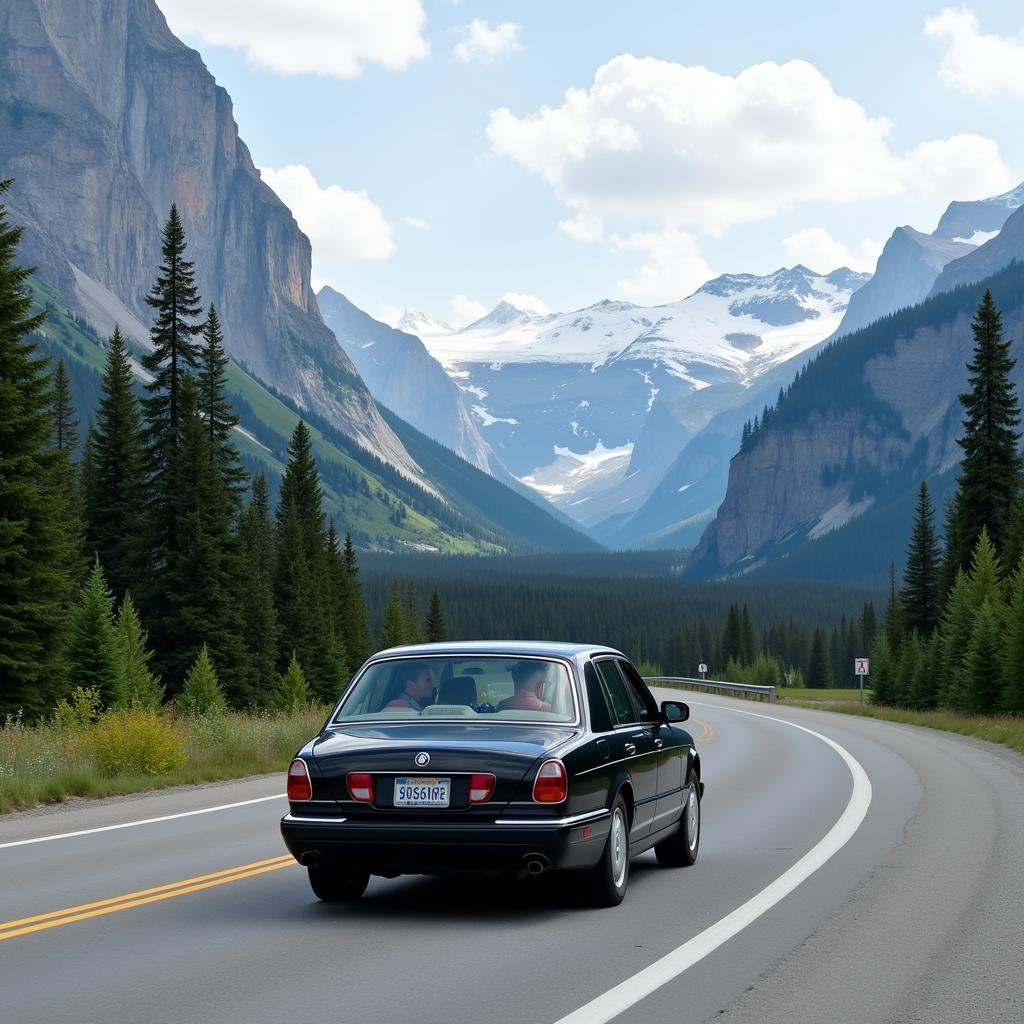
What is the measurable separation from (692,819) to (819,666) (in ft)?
384

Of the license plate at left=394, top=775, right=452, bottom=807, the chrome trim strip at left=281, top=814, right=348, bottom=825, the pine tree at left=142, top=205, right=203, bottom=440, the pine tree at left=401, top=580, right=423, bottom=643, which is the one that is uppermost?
the pine tree at left=142, top=205, right=203, bottom=440

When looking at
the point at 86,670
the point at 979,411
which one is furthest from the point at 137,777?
the point at 979,411

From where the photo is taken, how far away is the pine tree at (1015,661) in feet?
127

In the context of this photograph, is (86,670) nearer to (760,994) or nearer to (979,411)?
(760,994)

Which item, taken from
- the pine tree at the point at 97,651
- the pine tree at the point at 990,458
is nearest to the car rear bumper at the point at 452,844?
the pine tree at the point at 97,651

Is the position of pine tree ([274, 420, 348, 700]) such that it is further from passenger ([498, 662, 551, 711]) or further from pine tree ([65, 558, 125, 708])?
passenger ([498, 662, 551, 711])

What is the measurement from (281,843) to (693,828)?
3.59m

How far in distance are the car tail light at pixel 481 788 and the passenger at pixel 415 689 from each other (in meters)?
1.18

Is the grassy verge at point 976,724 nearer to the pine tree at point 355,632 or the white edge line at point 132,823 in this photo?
the white edge line at point 132,823

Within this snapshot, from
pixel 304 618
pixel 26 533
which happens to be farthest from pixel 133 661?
pixel 304 618

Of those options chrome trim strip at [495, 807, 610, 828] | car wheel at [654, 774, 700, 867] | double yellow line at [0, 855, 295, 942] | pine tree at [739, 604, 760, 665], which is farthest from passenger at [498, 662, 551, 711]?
pine tree at [739, 604, 760, 665]

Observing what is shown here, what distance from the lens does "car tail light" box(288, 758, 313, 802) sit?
895 cm

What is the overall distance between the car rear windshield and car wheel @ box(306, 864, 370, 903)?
0.97 meters

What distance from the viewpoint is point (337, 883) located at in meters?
9.45
